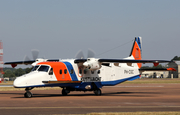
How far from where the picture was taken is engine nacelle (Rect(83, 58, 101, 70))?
27.5 meters

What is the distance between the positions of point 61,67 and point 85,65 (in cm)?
230

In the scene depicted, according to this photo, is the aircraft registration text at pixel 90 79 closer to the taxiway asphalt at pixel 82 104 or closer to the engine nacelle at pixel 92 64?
the engine nacelle at pixel 92 64

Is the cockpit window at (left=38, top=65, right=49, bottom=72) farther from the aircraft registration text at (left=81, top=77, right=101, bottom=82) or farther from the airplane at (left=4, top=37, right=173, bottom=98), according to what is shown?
the aircraft registration text at (left=81, top=77, right=101, bottom=82)

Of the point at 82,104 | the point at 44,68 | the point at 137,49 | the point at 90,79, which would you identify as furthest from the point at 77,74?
the point at 137,49

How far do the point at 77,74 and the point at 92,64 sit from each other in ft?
6.57

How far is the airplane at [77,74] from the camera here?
25.4 m

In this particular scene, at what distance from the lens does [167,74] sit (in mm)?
153250

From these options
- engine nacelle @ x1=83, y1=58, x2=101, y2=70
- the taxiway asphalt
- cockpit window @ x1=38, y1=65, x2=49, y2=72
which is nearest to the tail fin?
engine nacelle @ x1=83, y1=58, x2=101, y2=70

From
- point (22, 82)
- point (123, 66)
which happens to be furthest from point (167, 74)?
point (22, 82)

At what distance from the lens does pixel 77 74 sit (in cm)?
2850

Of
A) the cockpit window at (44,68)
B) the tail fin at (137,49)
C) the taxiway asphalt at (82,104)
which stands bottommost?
the taxiway asphalt at (82,104)

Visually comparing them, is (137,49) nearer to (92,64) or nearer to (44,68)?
(92,64)

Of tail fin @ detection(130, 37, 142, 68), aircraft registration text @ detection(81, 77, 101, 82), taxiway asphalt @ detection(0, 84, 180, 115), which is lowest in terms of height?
taxiway asphalt @ detection(0, 84, 180, 115)

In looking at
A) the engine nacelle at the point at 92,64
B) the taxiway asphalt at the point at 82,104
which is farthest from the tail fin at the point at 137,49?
the taxiway asphalt at the point at 82,104
